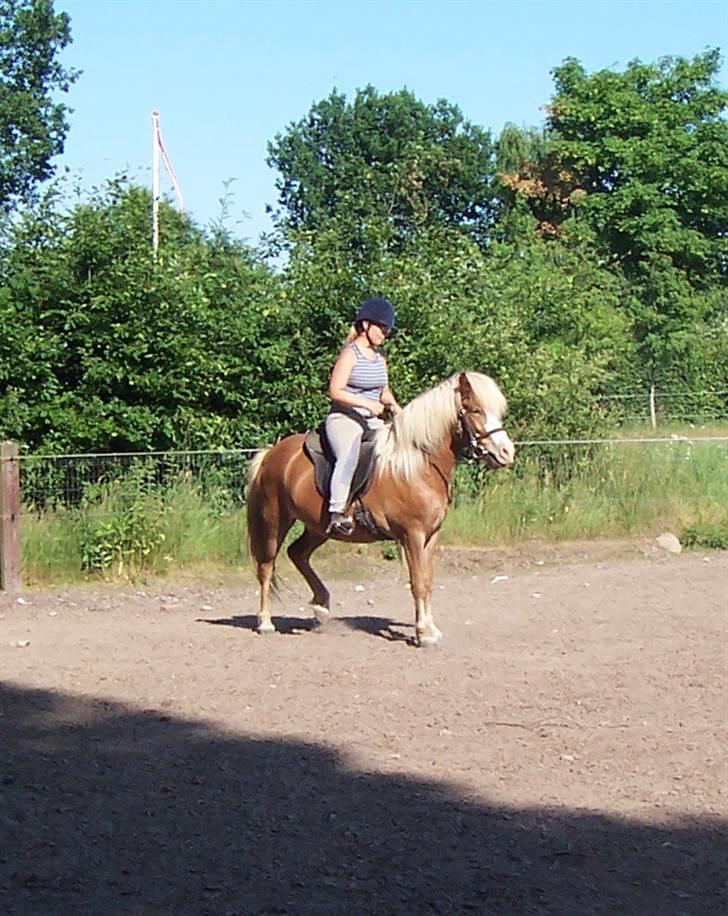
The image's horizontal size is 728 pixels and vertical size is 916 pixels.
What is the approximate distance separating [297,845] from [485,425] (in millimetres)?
4691

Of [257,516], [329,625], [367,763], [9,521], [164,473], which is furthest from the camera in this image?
[164,473]

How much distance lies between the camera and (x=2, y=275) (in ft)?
49.5

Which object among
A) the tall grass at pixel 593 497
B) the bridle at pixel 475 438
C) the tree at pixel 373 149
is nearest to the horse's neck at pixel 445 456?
the bridle at pixel 475 438

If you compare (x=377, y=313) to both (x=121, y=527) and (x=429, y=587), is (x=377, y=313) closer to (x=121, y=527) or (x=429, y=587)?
(x=429, y=587)

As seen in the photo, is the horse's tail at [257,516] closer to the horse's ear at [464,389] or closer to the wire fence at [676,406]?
the horse's ear at [464,389]

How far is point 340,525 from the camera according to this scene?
972 cm

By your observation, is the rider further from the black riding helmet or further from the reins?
the reins

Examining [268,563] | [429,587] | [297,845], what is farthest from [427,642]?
[297,845]

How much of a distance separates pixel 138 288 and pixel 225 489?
2334mm

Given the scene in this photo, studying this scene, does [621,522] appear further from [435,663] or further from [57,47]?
[57,47]

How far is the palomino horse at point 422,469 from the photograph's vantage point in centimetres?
937

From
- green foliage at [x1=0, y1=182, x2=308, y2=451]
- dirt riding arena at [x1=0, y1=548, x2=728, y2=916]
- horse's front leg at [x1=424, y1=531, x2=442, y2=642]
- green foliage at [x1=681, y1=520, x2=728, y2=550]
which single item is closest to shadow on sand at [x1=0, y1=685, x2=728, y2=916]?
dirt riding arena at [x1=0, y1=548, x2=728, y2=916]

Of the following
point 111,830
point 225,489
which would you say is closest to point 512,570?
point 225,489

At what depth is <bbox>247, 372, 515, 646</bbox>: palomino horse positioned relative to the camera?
30.7ft
